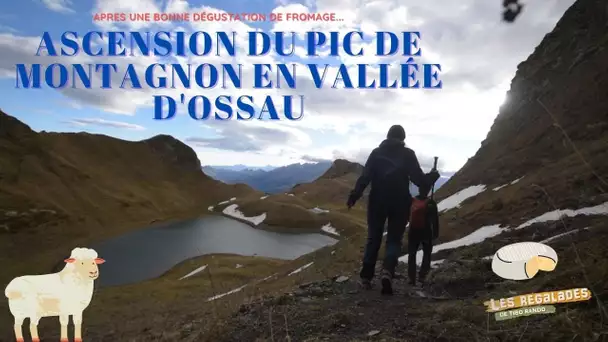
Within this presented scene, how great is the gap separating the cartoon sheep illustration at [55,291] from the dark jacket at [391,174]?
510 cm

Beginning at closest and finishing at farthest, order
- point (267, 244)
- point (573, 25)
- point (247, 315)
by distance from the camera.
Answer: point (247, 315) → point (573, 25) → point (267, 244)

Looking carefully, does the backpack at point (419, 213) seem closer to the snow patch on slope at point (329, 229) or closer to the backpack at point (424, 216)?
the backpack at point (424, 216)

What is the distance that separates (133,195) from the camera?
135375 millimetres

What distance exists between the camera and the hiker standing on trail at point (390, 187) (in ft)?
25.2

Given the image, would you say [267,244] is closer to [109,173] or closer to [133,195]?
[133,195]

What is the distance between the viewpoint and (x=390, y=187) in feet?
25.2

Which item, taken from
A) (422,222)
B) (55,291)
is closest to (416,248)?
(422,222)

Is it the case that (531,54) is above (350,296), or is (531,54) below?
above

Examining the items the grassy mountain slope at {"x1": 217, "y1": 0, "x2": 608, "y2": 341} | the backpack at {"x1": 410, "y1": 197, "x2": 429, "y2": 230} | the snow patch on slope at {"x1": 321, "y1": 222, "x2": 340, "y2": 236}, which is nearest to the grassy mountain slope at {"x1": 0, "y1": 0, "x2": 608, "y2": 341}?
the grassy mountain slope at {"x1": 217, "y1": 0, "x2": 608, "y2": 341}

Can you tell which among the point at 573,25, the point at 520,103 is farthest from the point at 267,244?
the point at 573,25

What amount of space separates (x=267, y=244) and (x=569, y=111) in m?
66.3

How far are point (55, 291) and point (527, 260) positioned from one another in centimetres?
778

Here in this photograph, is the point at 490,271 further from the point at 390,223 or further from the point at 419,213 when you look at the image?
the point at 390,223

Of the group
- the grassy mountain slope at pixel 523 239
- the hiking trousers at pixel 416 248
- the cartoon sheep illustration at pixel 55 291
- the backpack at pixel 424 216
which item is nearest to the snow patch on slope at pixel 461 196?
the grassy mountain slope at pixel 523 239
